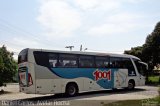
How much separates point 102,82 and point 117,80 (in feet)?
5.65

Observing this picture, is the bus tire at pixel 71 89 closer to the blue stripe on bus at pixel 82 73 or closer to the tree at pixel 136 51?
the blue stripe on bus at pixel 82 73

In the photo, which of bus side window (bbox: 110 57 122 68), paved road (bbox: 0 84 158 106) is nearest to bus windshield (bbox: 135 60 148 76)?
bus side window (bbox: 110 57 122 68)

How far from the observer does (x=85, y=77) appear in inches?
950

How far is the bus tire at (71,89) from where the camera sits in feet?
75.7

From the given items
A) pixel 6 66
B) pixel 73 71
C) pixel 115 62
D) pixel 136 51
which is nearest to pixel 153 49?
pixel 136 51

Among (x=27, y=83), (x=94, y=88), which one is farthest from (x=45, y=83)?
(x=94, y=88)

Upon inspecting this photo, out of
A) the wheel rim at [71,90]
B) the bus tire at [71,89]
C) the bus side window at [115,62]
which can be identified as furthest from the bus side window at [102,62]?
the wheel rim at [71,90]

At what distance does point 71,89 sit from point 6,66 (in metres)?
9.41

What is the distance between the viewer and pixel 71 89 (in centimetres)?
2333

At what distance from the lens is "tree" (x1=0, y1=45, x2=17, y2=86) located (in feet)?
98.2

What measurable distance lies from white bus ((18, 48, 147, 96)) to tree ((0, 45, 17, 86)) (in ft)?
26.7

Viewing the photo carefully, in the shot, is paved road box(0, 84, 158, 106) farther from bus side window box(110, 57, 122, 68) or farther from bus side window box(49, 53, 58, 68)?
bus side window box(110, 57, 122, 68)

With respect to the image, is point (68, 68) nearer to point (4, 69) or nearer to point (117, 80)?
point (117, 80)

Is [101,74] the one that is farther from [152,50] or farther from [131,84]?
[152,50]
